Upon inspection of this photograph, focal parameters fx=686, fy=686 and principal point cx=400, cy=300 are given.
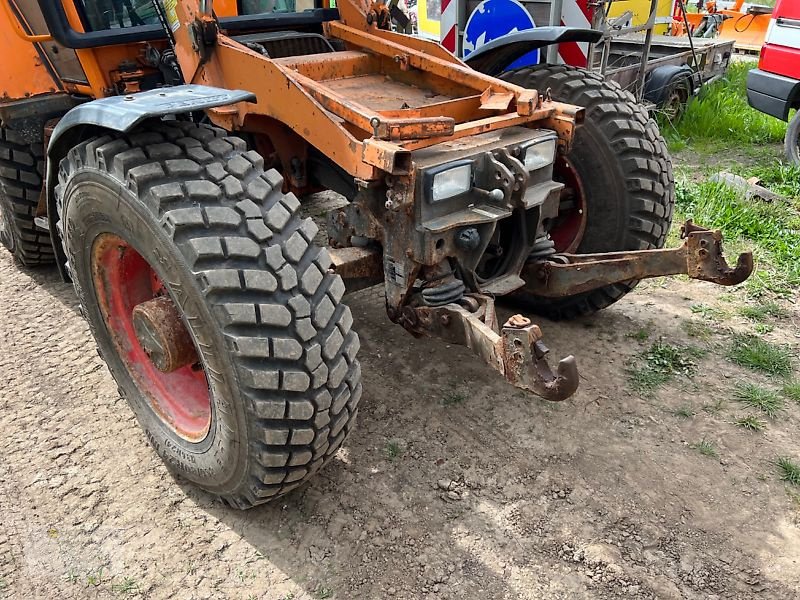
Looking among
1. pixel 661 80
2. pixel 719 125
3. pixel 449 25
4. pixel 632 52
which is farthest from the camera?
pixel 632 52

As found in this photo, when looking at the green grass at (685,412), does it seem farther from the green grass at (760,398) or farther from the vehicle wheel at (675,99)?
the vehicle wheel at (675,99)

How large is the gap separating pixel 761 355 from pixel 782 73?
12.6 feet

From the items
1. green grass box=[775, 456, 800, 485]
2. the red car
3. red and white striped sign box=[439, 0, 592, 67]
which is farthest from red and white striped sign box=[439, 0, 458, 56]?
green grass box=[775, 456, 800, 485]

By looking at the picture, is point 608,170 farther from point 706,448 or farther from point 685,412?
point 706,448

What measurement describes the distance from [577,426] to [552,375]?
1.08 meters

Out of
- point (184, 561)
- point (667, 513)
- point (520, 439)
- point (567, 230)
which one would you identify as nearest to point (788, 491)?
point (667, 513)

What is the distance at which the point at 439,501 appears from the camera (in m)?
2.71

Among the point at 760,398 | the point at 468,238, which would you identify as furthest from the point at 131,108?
the point at 760,398

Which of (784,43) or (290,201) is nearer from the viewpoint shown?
(290,201)

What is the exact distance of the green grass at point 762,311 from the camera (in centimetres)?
402

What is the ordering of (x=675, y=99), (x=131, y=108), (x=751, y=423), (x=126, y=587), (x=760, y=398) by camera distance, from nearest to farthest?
(x=131, y=108)
(x=126, y=587)
(x=751, y=423)
(x=760, y=398)
(x=675, y=99)

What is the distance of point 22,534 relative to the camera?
2594 mm

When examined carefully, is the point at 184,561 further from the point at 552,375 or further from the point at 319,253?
the point at 552,375

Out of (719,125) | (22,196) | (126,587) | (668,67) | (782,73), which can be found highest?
(22,196)
